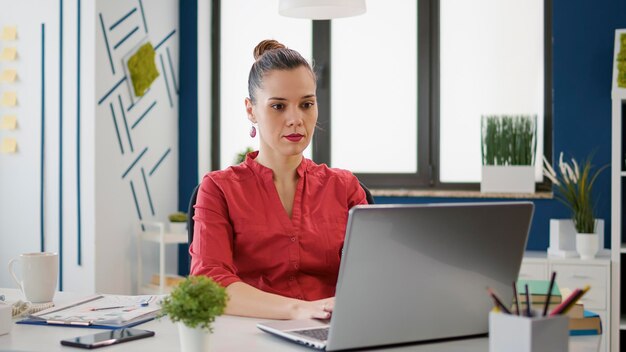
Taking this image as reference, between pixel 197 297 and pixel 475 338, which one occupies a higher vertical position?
pixel 197 297

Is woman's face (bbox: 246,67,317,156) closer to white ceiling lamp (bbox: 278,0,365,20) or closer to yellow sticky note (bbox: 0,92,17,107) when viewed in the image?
white ceiling lamp (bbox: 278,0,365,20)

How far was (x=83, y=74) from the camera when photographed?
376 cm

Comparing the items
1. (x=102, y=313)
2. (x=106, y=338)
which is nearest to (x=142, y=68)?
(x=102, y=313)

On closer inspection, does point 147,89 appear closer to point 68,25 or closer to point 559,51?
point 68,25

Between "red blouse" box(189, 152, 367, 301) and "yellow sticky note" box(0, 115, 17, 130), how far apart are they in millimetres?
2196

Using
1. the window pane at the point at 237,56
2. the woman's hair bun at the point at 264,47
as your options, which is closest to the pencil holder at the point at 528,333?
the woman's hair bun at the point at 264,47

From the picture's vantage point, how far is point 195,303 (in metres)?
1.20

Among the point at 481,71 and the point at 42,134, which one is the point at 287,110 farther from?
the point at 481,71

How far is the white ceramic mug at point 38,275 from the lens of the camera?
175cm

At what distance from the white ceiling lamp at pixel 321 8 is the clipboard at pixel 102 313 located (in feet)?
3.96

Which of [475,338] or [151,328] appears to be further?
[151,328]

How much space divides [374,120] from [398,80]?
10.6 inches

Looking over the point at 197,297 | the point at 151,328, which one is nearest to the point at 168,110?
the point at 151,328

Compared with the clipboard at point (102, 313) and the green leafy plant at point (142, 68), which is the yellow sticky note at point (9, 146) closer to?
the green leafy plant at point (142, 68)
